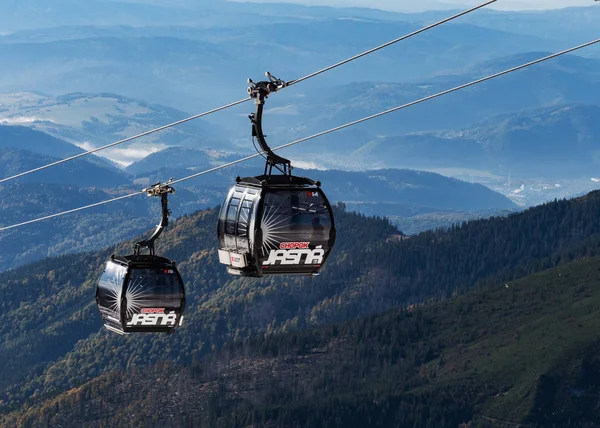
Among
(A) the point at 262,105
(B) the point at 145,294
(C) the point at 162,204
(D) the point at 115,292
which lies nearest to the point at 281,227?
(A) the point at 262,105

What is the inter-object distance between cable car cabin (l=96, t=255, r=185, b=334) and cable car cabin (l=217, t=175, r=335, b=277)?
1056cm

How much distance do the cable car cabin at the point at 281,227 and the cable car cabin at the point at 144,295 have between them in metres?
10.6

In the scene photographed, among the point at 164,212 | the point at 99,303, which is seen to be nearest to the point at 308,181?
the point at 164,212

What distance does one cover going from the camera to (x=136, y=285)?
2670 inches

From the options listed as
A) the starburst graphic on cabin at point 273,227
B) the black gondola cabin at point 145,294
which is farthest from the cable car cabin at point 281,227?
the black gondola cabin at point 145,294

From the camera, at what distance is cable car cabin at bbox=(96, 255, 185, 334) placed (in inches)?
2653

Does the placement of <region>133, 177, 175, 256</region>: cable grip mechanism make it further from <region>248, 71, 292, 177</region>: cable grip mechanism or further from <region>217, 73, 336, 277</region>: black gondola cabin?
<region>248, 71, 292, 177</region>: cable grip mechanism

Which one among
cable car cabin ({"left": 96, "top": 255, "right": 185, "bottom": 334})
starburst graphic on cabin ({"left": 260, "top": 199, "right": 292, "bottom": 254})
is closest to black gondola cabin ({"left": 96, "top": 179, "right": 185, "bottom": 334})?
cable car cabin ({"left": 96, "top": 255, "right": 185, "bottom": 334})

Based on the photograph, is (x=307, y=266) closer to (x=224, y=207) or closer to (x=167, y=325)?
(x=224, y=207)

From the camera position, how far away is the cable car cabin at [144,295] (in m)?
67.4

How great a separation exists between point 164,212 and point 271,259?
1107cm

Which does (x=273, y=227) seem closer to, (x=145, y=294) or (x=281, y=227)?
(x=281, y=227)

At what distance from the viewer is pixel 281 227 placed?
2224 inches

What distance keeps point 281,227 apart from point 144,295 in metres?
12.9
